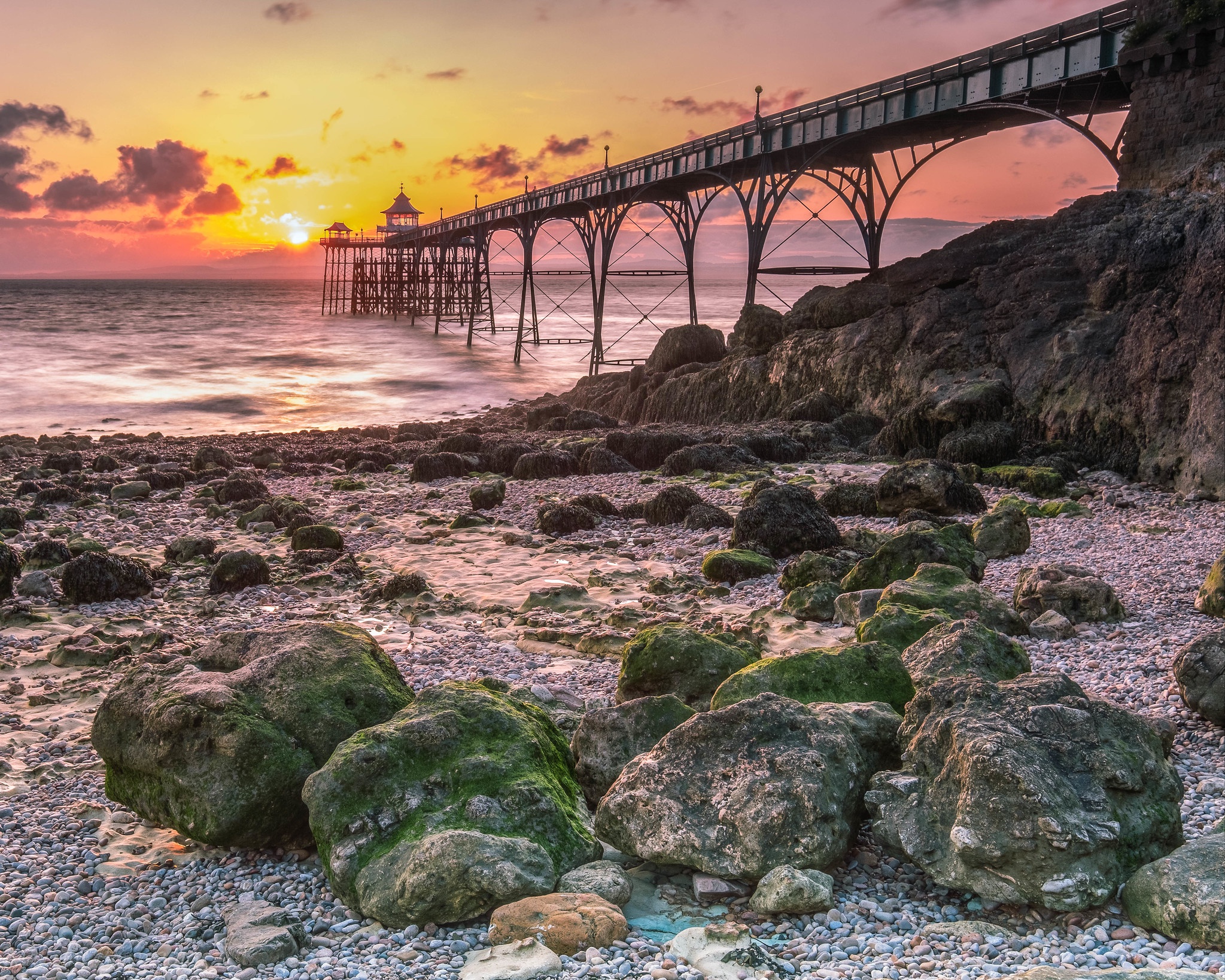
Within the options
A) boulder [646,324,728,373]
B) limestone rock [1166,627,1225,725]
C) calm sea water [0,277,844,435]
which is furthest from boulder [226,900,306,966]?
calm sea water [0,277,844,435]

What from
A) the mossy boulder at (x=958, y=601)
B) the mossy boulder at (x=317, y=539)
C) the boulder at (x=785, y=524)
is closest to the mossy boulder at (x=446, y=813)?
the mossy boulder at (x=958, y=601)

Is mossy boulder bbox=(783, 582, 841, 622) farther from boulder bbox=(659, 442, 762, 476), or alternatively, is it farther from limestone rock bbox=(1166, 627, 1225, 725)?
boulder bbox=(659, 442, 762, 476)

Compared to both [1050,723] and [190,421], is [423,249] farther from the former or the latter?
[1050,723]

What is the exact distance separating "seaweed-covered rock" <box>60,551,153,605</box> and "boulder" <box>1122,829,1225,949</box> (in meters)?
7.79

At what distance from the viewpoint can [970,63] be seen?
17109 mm

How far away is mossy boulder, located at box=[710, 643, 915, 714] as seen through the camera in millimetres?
4832

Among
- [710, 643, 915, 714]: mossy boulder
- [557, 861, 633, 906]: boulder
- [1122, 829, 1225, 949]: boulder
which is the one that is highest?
[710, 643, 915, 714]: mossy boulder

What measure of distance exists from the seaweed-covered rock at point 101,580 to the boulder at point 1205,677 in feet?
25.8

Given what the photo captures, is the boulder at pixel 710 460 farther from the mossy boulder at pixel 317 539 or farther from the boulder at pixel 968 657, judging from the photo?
the boulder at pixel 968 657

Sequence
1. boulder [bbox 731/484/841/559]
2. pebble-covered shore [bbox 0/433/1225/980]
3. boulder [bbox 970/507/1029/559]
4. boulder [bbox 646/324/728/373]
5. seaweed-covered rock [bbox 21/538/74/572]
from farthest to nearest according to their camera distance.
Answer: boulder [bbox 646/324/728/373], seaweed-covered rock [bbox 21/538/74/572], boulder [bbox 731/484/841/559], boulder [bbox 970/507/1029/559], pebble-covered shore [bbox 0/433/1225/980]

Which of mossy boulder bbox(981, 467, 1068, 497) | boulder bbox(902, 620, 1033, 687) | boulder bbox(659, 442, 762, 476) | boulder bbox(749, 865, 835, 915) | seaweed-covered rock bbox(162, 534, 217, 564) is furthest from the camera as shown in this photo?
boulder bbox(659, 442, 762, 476)

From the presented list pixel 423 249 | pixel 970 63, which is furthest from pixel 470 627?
pixel 423 249

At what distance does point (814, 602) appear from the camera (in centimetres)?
703

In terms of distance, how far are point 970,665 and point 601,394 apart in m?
19.1
